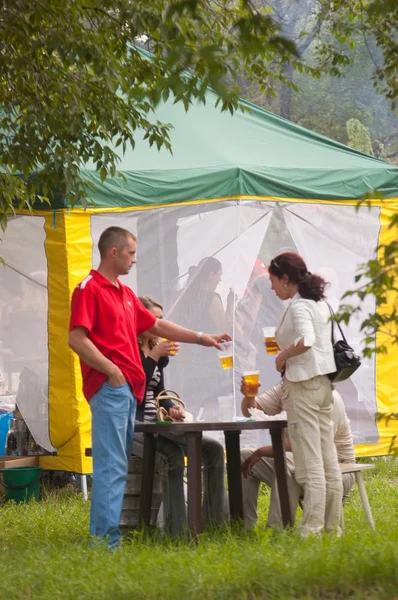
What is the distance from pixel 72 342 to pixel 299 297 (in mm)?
1322

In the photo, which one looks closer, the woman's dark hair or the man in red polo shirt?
the man in red polo shirt

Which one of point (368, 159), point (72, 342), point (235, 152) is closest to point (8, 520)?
point (72, 342)

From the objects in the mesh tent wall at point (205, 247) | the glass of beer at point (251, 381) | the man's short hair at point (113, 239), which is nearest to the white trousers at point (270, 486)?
the glass of beer at point (251, 381)

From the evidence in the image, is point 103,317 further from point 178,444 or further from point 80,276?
point 80,276

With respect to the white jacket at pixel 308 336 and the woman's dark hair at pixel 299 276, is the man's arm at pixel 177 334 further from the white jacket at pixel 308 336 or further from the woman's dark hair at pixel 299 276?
the woman's dark hair at pixel 299 276

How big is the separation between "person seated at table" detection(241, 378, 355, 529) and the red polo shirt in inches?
31.5

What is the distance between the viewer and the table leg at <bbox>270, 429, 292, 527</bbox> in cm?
580

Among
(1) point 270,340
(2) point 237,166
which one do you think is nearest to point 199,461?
(1) point 270,340

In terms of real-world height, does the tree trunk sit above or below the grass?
above

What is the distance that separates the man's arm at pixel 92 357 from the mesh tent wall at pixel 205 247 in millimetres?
2649

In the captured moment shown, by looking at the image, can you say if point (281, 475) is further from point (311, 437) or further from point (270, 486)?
point (270, 486)

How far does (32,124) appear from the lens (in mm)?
6262

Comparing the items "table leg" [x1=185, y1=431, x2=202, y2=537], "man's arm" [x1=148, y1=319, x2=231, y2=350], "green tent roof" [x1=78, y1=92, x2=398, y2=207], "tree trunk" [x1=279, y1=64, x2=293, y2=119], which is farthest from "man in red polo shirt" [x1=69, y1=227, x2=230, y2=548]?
"tree trunk" [x1=279, y1=64, x2=293, y2=119]

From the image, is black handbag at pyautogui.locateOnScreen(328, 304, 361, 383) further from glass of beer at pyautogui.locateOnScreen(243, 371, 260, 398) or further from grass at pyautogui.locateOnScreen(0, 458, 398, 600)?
grass at pyautogui.locateOnScreen(0, 458, 398, 600)
